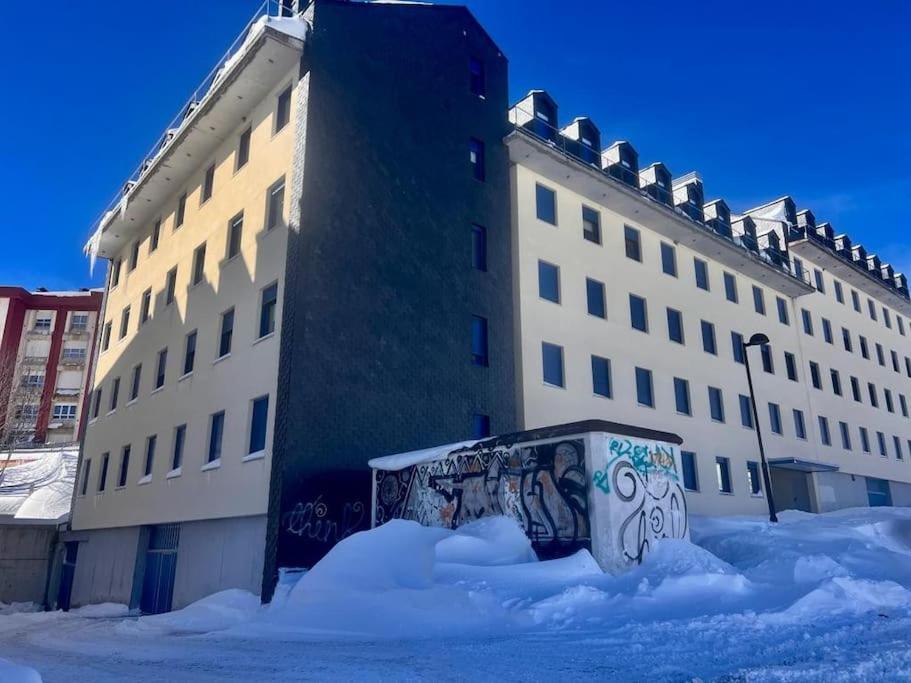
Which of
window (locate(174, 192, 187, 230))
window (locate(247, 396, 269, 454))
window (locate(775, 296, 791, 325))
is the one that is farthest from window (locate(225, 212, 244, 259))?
window (locate(775, 296, 791, 325))

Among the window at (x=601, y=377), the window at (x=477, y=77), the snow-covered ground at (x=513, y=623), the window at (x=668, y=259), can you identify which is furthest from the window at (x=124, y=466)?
the window at (x=668, y=259)

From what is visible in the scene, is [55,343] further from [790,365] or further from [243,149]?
[790,365]

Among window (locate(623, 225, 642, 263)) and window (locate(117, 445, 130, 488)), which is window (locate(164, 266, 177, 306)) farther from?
window (locate(623, 225, 642, 263))

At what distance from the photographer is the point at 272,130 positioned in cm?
1866

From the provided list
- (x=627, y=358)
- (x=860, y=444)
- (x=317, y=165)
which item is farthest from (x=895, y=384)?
(x=317, y=165)

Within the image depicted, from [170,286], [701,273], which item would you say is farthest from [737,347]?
[170,286]

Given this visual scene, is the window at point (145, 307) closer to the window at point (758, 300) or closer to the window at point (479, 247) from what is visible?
the window at point (479, 247)

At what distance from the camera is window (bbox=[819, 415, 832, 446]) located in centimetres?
3187

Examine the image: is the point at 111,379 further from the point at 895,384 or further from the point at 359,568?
the point at 895,384

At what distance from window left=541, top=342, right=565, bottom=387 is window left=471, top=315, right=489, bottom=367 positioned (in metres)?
2.32

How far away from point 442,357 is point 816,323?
2522 centimetres

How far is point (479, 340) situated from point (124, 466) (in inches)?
498

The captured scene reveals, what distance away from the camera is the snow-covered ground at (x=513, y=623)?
236 inches

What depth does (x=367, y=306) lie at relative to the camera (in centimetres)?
1656
